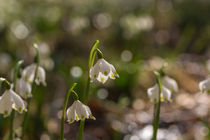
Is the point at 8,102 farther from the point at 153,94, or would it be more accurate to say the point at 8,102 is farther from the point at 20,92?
the point at 153,94

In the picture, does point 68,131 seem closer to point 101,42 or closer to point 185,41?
point 101,42

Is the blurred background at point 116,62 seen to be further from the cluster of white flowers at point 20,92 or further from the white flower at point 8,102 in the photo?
the white flower at point 8,102

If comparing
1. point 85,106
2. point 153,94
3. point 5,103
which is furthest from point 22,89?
point 153,94

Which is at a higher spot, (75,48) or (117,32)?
(117,32)

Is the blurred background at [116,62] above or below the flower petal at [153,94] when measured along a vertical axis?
above

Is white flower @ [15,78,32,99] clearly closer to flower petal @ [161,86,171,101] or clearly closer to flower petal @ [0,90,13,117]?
flower petal @ [0,90,13,117]

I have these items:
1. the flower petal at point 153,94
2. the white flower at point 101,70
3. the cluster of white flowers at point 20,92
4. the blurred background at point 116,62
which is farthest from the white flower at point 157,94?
the blurred background at point 116,62

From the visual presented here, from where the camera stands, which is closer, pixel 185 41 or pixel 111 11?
pixel 185 41

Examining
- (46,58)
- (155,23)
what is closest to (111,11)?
(155,23)
